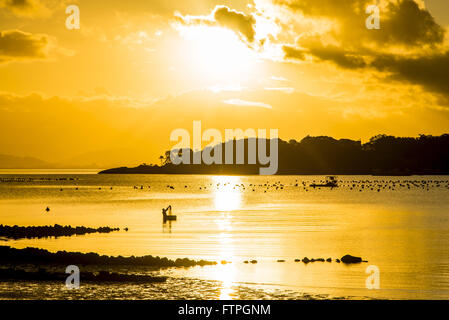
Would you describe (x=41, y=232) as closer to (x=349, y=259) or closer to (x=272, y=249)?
(x=272, y=249)

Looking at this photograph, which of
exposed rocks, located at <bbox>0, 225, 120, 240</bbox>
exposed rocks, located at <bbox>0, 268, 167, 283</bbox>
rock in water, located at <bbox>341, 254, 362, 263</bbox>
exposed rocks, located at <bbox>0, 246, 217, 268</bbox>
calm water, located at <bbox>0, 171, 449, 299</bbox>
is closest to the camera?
calm water, located at <bbox>0, 171, 449, 299</bbox>

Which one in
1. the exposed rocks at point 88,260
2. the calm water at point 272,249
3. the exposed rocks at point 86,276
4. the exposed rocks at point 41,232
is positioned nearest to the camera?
the calm water at point 272,249

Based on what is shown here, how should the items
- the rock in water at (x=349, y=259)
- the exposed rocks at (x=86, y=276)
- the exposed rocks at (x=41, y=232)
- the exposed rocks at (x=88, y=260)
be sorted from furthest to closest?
1. the exposed rocks at (x=41, y=232)
2. the rock in water at (x=349, y=259)
3. the exposed rocks at (x=88, y=260)
4. the exposed rocks at (x=86, y=276)

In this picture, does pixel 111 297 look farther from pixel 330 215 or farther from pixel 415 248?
pixel 330 215

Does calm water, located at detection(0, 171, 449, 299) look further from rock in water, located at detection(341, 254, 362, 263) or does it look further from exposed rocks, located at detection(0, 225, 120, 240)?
exposed rocks, located at detection(0, 225, 120, 240)

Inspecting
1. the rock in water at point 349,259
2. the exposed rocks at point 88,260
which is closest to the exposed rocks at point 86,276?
the exposed rocks at point 88,260

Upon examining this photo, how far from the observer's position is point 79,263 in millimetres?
32656

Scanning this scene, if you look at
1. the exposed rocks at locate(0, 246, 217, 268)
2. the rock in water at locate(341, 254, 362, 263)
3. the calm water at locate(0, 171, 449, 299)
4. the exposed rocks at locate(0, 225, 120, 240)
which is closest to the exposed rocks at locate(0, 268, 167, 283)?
the calm water at locate(0, 171, 449, 299)

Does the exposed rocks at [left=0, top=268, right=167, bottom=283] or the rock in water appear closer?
the exposed rocks at [left=0, top=268, right=167, bottom=283]

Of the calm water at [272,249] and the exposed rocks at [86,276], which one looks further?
the exposed rocks at [86,276]

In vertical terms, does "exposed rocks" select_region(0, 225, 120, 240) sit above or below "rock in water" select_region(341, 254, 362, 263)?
above

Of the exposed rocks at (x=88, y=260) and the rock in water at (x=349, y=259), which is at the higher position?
the exposed rocks at (x=88, y=260)

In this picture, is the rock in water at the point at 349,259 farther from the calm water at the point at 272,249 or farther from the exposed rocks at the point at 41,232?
the exposed rocks at the point at 41,232

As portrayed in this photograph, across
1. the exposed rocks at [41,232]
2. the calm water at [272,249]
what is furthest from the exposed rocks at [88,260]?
the exposed rocks at [41,232]
